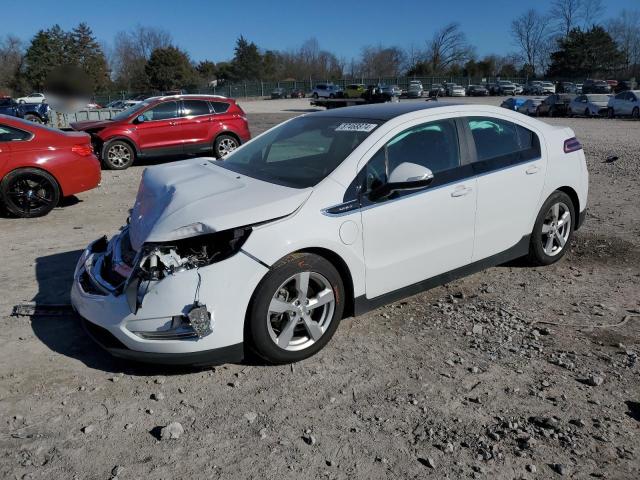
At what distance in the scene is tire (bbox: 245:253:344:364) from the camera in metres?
3.44

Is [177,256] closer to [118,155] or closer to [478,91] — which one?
[118,155]

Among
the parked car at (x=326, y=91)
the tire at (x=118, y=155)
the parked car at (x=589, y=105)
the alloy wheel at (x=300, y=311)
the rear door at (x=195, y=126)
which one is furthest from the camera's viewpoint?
the parked car at (x=326, y=91)

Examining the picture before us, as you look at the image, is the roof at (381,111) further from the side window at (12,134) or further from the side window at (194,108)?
the side window at (194,108)

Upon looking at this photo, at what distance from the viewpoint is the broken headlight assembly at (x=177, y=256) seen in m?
3.30

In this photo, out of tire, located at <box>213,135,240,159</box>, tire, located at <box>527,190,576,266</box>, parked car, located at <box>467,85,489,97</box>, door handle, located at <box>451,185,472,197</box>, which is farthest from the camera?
parked car, located at <box>467,85,489,97</box>

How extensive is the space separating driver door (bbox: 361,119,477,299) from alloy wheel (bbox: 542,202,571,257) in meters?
1.22

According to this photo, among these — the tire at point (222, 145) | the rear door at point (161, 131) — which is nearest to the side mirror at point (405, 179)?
the tire at point (222, 145)

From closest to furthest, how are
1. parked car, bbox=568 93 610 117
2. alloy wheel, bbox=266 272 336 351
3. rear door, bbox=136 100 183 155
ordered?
1. alloy wheel, bbox=266 272 336 351
2. rear door, bbox=136 100 183 155
3. parked car, bbox=568 93 610 117

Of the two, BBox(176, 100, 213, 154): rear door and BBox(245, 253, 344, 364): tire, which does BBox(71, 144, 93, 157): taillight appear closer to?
BBox(176, 100, 213, 154): rear door

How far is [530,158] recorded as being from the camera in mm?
4949

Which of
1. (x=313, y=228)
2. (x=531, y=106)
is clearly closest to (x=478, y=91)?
(x=531, y=106)

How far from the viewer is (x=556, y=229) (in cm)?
536

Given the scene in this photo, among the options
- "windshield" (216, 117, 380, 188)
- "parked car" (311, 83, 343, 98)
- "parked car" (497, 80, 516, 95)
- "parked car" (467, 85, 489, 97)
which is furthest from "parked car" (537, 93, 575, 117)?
"parked car" (467, 85, 489, 97)

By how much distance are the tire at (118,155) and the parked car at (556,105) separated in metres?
26.1
